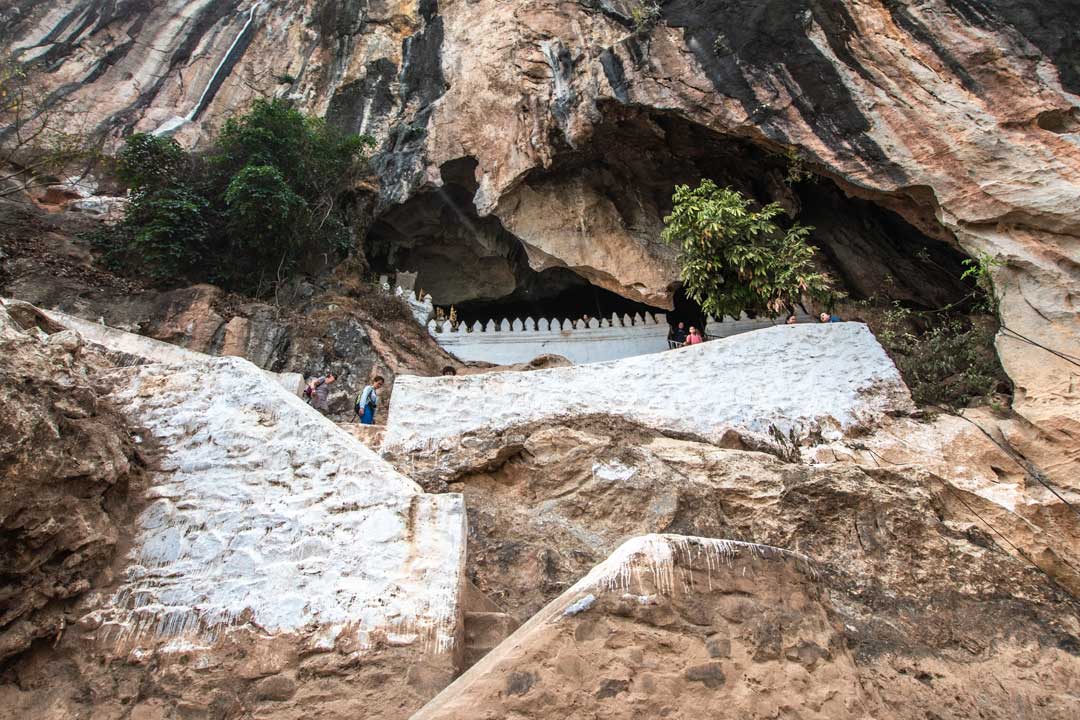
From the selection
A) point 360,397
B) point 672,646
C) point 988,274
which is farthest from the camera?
point 360,397

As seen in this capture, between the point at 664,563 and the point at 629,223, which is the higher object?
the point at 629,223

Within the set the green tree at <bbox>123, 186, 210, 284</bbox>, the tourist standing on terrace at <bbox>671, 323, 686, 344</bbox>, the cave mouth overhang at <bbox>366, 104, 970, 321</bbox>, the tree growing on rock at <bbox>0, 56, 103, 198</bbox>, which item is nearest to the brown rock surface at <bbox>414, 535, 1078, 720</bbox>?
the cave mouth overhang at <bbox>366, 104, 970, 321</bbox>

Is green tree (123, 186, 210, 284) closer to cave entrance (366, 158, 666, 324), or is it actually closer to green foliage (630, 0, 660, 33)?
cave entrance (366, 158, 666, 324)

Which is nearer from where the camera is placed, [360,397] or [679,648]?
[679,648]

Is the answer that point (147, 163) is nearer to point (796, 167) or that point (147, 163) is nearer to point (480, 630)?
point (796, 167)

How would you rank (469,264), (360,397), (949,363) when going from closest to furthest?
(949,363) < (360,397) < (469,264)

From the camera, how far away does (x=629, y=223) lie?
1387cm

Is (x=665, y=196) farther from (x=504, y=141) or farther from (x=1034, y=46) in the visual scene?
(x=1034, y=46)

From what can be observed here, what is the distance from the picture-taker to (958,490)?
607 centimetres

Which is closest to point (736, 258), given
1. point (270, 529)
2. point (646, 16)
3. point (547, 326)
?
point (646, 16)

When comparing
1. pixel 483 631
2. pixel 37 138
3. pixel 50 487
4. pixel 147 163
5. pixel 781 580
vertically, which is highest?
pixel 37 138

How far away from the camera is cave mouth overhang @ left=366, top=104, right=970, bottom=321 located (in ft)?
39.3

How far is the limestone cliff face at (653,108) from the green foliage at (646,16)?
0.09 meters

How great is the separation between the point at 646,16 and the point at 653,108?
196 cm
